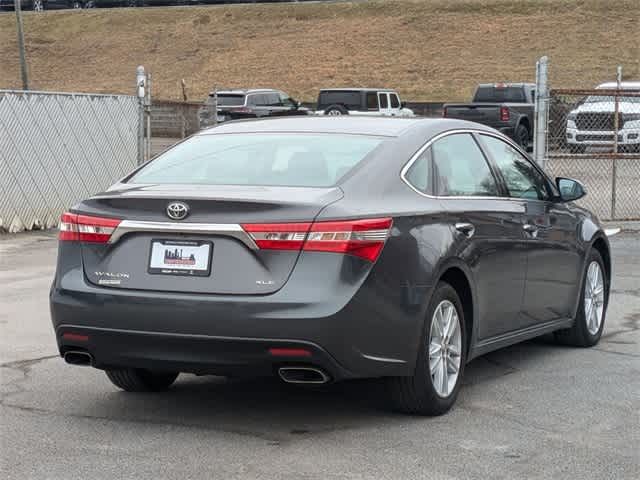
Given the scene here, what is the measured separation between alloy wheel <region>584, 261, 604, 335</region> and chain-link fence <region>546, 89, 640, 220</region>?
24.5 ft

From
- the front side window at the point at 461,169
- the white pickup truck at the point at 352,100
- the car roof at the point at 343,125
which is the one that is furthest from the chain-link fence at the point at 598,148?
the white pickup truck at the point at 352,100

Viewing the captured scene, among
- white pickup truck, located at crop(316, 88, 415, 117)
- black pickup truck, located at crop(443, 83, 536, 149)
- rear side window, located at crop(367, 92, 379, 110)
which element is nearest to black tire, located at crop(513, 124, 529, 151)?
black pickup truck, located at crop(443, 83, 536, 149)

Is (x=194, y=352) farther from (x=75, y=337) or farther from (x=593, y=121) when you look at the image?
(x=593, y=121)

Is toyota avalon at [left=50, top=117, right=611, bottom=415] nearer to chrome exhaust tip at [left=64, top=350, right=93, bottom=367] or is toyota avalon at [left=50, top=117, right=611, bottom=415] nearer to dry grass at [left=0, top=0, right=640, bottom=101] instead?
chrome exhaust tip at [left=64, top=350, right=93, bottom=367]

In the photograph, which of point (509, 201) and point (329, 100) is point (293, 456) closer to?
point (509, 201)

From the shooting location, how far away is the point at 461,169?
275 inches

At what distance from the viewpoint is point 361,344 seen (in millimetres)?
5793

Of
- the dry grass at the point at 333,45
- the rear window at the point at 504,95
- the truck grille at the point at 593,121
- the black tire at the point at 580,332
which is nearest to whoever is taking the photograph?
the black tire at the point at 580,332

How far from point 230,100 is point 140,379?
32.7 m

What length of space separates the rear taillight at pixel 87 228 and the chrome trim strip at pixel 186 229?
1.7 inches

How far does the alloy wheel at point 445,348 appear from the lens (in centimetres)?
635

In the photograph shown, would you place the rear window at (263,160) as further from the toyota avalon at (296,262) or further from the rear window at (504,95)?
the rear window at (504,95)

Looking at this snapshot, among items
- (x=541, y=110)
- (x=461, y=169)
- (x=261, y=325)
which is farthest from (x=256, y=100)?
(x=261, y=325)

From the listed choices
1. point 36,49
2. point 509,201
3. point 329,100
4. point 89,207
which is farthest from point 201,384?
point 36,49
